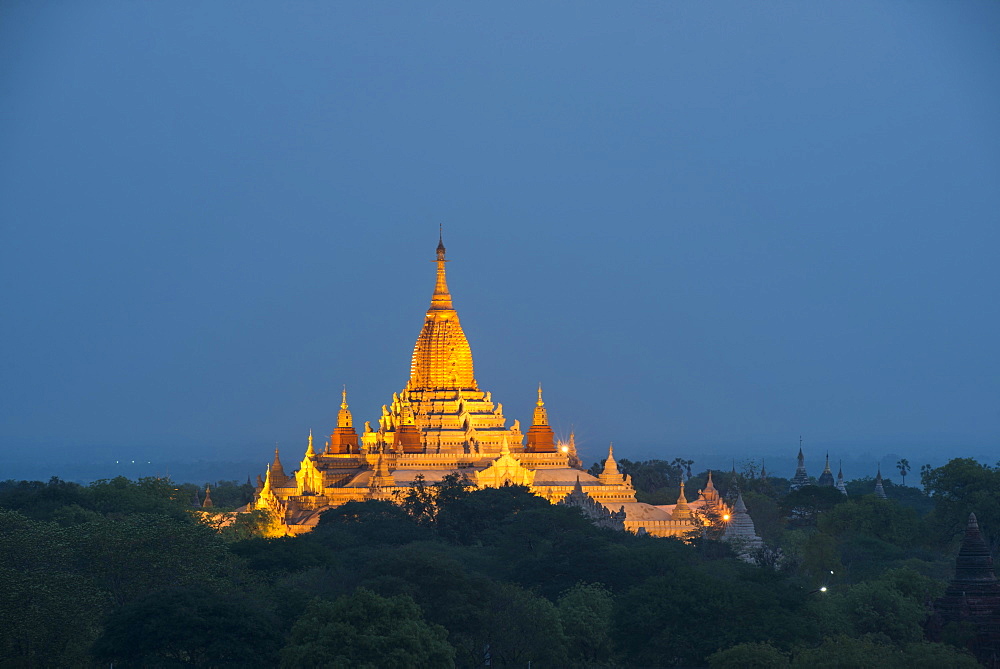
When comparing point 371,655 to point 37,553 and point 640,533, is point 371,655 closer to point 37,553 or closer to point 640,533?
point 37,553

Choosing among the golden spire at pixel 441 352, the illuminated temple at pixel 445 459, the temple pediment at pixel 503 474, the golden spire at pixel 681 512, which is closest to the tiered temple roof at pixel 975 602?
the illuminated temple at pixel 445 459

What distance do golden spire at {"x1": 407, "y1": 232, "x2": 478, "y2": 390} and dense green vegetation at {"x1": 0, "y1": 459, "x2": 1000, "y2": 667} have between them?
26297 millimetres

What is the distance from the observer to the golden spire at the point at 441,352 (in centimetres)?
11400

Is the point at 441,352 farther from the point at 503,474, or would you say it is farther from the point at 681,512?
the point at 681,512

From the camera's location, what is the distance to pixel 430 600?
60.3 metres

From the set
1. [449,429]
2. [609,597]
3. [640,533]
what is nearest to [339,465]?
[449,429]

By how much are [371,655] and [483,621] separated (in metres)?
7.95

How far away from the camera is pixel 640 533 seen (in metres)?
93.4

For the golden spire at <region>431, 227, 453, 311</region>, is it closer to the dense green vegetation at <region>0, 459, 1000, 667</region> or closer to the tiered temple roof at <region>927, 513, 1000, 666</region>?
the dense green vegetation at <region>0, 459, 1000, 667</region>

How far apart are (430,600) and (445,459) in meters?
45.8

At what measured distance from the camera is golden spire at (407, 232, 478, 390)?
114 meters

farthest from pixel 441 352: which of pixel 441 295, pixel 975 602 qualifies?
pixel 975 602

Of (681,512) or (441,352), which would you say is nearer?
(681,512)

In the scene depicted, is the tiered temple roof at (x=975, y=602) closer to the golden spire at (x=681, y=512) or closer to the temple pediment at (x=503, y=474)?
the golden spire at (x=681, y=512)
